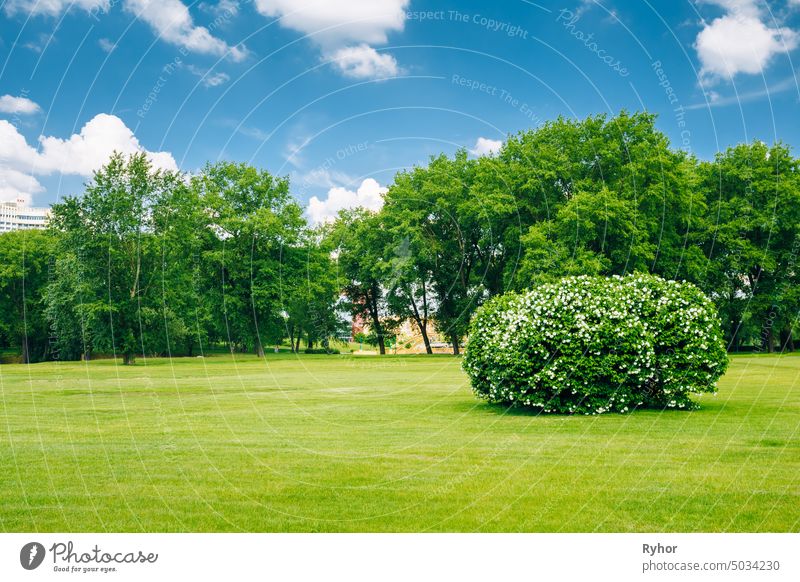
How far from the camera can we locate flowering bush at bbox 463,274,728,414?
663 inches

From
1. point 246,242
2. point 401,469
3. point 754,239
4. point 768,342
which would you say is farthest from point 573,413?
point 768,342

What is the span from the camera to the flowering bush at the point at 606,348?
16.8 m

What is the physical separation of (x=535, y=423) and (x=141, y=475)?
354 inches

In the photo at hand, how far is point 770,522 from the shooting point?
24.3ft

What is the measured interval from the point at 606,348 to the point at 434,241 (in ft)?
151

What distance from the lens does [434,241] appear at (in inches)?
2464

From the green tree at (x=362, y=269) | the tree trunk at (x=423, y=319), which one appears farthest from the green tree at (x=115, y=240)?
the tree trunk at (x=423, y=319)

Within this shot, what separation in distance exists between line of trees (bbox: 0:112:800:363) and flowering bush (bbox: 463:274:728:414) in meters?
27.6

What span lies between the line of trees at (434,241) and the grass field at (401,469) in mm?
28456

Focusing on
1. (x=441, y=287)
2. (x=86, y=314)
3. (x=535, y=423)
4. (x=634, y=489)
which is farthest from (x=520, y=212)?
(x=634, y=489)

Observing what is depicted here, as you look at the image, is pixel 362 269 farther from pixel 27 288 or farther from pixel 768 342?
pixel 768 342

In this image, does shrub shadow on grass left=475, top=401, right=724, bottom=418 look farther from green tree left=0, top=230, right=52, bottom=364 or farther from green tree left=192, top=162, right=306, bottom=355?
green tree left=0, top=230, right=52, bottom=364

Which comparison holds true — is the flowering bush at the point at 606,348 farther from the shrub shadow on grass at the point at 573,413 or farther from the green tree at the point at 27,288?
the green tree at the point at 27,288

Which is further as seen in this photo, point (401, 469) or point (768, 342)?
point (768, 342)
